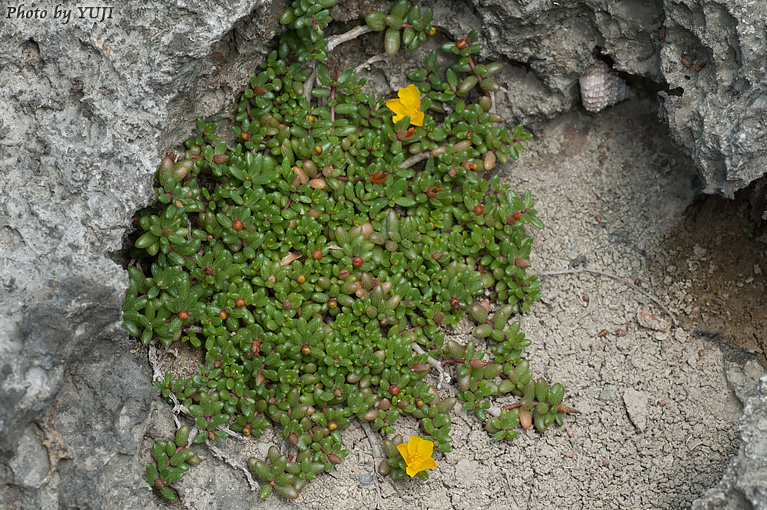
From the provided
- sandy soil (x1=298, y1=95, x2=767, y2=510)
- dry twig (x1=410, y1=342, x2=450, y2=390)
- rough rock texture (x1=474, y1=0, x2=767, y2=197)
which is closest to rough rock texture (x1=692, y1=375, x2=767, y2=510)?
sandy soil (x1=298, y1=95, x2=767, y2=510)

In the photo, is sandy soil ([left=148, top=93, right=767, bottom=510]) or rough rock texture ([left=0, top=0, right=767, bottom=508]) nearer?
rough rock texture ([left=0, top=0, right=767, bottom=508])

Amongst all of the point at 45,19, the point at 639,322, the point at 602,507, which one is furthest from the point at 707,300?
the point at 45,19

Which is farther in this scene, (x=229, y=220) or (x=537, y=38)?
(x=537, y=38)

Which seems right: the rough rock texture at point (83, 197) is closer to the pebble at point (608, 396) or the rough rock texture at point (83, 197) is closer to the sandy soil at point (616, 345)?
the sandy soil at point (616, 345)

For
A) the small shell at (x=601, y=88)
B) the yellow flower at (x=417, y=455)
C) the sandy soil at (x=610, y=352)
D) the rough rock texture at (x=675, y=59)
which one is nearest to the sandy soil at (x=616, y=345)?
the sandy soil at (x=610, y=352)

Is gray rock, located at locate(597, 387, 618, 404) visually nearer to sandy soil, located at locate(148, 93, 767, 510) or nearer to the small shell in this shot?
sandy soil, located at locate(148, 93, 767, 510)

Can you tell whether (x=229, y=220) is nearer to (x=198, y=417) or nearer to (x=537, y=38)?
(x=198, y=417)
